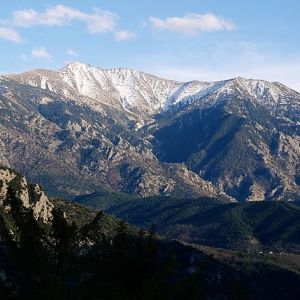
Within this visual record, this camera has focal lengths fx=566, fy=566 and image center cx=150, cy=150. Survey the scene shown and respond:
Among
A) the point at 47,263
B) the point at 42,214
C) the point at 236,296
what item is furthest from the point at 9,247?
the point at 42,214

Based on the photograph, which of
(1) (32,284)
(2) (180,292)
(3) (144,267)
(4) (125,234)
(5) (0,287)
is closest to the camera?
(5) (0,287)

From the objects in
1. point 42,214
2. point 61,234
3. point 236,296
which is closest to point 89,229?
point 61,234

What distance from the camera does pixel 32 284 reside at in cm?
3588

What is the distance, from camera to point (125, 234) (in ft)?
145

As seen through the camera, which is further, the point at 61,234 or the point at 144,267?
the point at 144,267

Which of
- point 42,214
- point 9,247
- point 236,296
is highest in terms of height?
point 9,247

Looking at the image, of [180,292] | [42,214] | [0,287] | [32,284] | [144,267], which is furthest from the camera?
[42,214]

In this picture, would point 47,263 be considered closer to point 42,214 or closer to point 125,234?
point 125,234

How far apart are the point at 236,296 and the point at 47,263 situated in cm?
1343

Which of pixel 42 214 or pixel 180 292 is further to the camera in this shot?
pixel 42 214

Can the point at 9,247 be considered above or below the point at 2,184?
above

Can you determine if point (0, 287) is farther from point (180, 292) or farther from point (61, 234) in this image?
point (180, 292)

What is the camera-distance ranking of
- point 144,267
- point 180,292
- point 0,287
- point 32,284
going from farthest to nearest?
point 144,267 → point 180,292 → point 32,284 → point 0,287

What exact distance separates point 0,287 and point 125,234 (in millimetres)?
13091
